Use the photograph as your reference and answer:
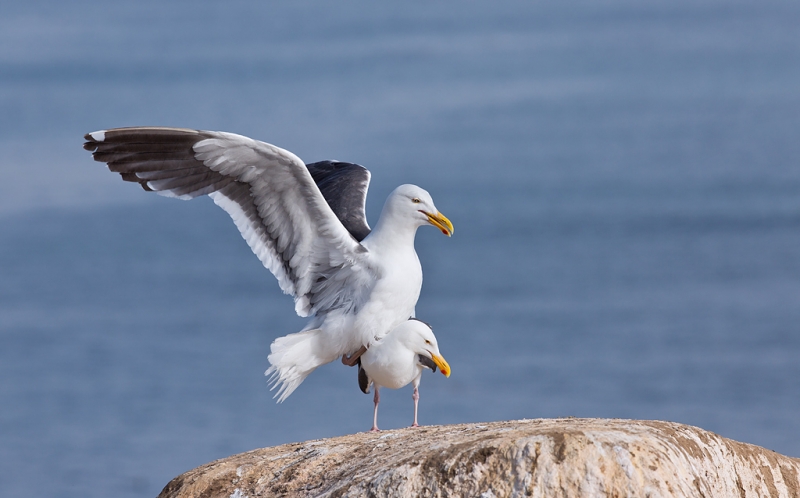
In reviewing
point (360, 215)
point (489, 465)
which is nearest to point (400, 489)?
point (489, 465)

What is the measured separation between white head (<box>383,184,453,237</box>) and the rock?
137 inches

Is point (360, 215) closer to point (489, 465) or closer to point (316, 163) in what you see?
point (316, 163)

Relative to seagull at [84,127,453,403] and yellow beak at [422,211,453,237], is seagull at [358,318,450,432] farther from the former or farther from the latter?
yellow beak at [422,211,453,237]

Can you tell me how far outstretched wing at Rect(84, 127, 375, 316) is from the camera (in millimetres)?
12109

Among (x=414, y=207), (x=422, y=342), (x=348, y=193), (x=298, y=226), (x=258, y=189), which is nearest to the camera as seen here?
(x=422, y=342)

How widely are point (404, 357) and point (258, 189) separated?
275cm

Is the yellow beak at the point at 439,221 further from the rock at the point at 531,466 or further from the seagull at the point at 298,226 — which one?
the rock at the point at 531,466

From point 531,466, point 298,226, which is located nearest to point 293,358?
point 298,226

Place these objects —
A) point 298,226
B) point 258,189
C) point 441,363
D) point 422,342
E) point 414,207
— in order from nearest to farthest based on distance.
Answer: point 441,363
point 422,342
point 258,189
point 414,207
point 298,226

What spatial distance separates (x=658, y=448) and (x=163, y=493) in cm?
491

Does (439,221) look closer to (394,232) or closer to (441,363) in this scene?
(394,232)

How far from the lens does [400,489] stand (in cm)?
792

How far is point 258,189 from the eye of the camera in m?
12.4

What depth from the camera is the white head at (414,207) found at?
12523 millimetres
